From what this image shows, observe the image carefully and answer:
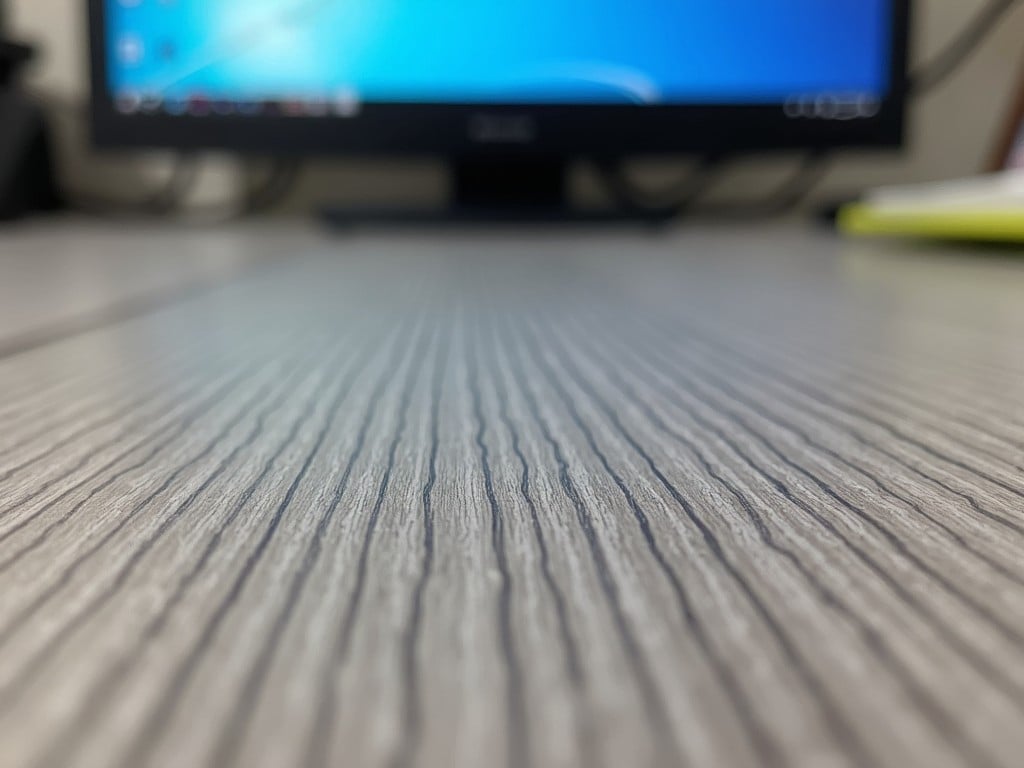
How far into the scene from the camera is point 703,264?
21.6 inches

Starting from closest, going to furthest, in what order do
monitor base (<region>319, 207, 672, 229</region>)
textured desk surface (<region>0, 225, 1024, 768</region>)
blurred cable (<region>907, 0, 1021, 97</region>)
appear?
1. textured desk surface (<region>0, 225, 1024, 768</region>)
2. monitor base (<region>319, 207, 672, 229</region>)
3. blurred cable (<region>907, 0, 1021, 97</region>)

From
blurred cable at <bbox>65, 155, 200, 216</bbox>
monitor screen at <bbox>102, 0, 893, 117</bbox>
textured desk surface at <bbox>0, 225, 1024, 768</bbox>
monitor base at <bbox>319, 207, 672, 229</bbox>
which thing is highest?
monitor screen at <bbox>102, 0, 893, 117</bbox>

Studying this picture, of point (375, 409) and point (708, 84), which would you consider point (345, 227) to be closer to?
point (708, 84)

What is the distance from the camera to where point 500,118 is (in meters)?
0.88

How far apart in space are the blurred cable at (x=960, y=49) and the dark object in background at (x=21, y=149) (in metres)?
0.97

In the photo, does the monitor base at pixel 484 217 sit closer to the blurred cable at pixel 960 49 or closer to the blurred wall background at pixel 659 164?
the blurred wall background at pixel 659 164

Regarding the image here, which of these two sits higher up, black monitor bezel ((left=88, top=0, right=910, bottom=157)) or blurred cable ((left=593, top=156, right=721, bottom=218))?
black monitor bezel ((left=88, top=0, right=910, bottom=157))

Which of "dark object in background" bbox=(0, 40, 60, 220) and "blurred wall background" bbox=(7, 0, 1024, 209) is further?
"blurred wall background" bbox=(7, 0, 1024, 209)

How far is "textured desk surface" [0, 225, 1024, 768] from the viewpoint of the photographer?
2.9 inches

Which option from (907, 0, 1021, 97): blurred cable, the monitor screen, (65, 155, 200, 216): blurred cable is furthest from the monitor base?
(907, 0, 1021, 97): blurred cable

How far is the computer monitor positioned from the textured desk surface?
2.15 feet

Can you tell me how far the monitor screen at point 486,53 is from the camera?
863 mm

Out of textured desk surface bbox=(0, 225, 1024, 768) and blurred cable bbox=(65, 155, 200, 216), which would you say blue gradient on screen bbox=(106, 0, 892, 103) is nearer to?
blurred cable bbox=(65, 155, 200, 216)

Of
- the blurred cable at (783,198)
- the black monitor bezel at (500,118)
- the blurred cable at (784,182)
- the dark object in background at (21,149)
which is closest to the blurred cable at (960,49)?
the blurred cable at (784,182)
